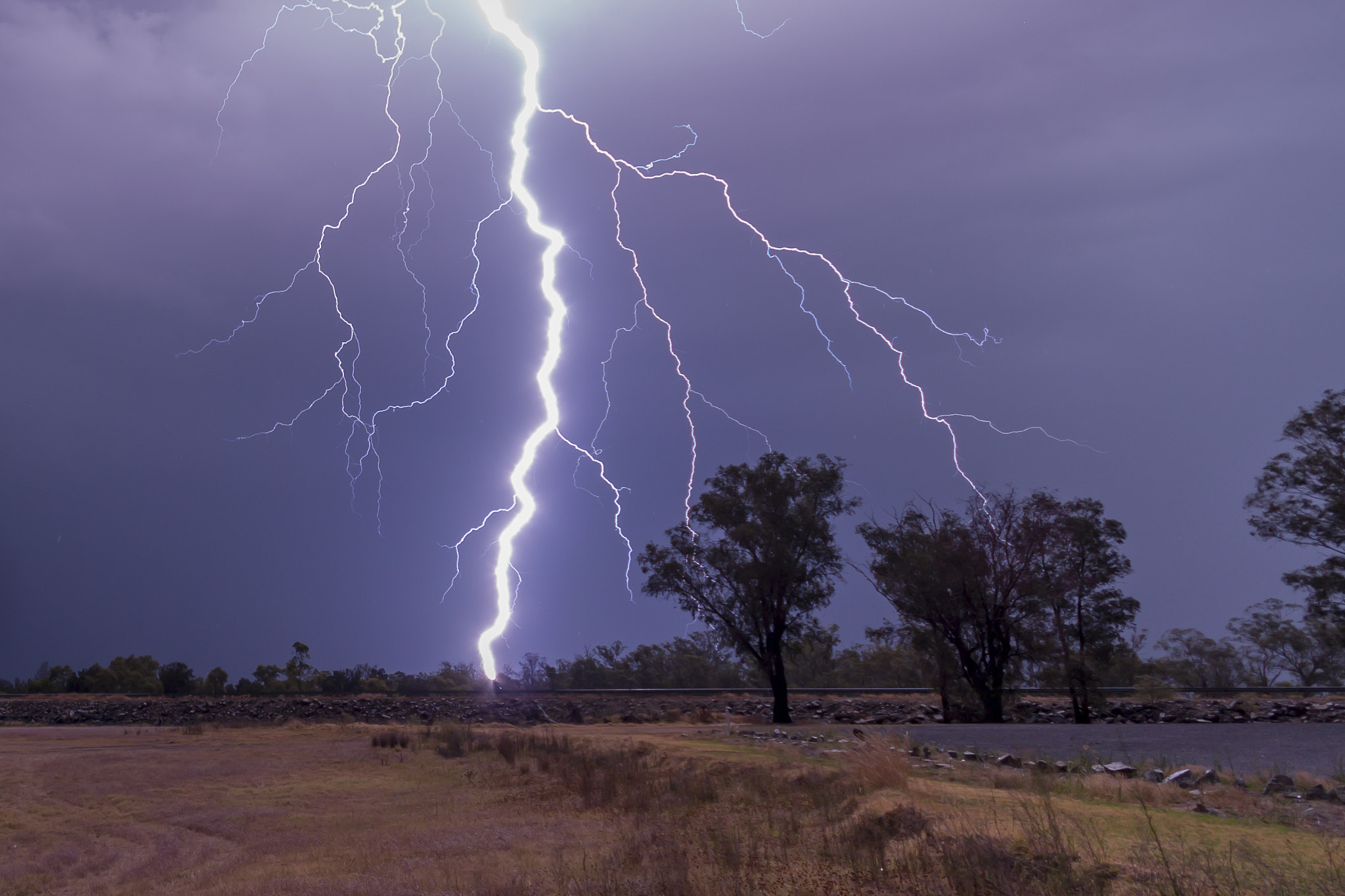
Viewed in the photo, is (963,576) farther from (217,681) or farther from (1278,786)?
(217,681)

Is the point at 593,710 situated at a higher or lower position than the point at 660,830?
lower

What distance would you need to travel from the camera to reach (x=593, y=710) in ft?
107

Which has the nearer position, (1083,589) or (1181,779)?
(1181,779)

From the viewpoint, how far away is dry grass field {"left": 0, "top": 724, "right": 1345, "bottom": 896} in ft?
18.3

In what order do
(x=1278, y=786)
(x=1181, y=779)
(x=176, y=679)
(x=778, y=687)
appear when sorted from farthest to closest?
(x=176, y=679) → (x=778, y=687) → (x=1181, y=779) → (x=1278, y=786)

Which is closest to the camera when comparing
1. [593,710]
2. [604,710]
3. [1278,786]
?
[1278,786]

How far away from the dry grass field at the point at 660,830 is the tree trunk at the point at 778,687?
860 cm

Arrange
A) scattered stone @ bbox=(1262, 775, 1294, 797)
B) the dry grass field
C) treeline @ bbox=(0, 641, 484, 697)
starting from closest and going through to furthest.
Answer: the dry grass field, scattered stone @ bbox=(1262, 775, 1294, 797), treeline @ bbox=(0, 641, 484, 697)

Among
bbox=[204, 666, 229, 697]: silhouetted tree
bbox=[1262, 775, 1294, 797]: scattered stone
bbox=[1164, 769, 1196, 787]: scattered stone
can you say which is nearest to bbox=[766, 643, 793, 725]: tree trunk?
bbox=[1164, 769, 1196, 787]: scattered stone

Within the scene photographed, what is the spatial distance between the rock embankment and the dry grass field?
11.8 m

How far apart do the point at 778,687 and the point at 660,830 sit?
17.2 metres

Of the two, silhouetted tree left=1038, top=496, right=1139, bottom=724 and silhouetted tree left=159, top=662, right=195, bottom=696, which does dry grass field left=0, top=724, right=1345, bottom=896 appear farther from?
silhouetted tree left=159, top=662, right=195, bottom=696

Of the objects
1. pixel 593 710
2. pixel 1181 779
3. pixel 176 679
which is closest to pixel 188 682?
pixel 176 679

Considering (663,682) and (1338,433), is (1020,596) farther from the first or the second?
(663,682)
